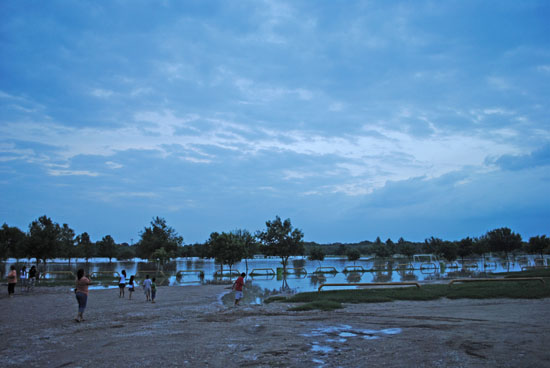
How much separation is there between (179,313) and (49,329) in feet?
18.5

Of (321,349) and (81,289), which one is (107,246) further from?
(321,349)

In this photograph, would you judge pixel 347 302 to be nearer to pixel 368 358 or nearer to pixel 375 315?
pixel 375 315

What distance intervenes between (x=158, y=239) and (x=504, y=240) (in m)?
66.4

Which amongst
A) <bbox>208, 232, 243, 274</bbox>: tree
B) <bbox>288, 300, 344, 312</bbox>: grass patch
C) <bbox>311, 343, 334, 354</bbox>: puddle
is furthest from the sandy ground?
<bbox>208, 232, 243, 274</bbox>: tree

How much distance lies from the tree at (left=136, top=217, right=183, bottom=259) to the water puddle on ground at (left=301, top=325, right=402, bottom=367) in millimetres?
49708

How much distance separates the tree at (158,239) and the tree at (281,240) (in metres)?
15.6

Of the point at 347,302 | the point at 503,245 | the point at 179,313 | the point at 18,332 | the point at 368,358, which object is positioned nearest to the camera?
the point at 368,358

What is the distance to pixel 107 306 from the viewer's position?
21.4 meters

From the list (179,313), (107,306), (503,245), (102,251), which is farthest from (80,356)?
(102,251)

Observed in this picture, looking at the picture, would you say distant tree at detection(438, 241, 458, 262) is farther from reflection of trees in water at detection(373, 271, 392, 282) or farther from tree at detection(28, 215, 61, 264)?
tree at detection(28, 215, 61, 264)

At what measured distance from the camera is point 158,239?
62.3 metres

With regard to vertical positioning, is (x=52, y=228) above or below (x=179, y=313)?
above

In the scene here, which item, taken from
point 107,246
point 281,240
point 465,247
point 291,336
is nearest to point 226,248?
point 281,240

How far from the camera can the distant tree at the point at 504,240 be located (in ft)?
259
